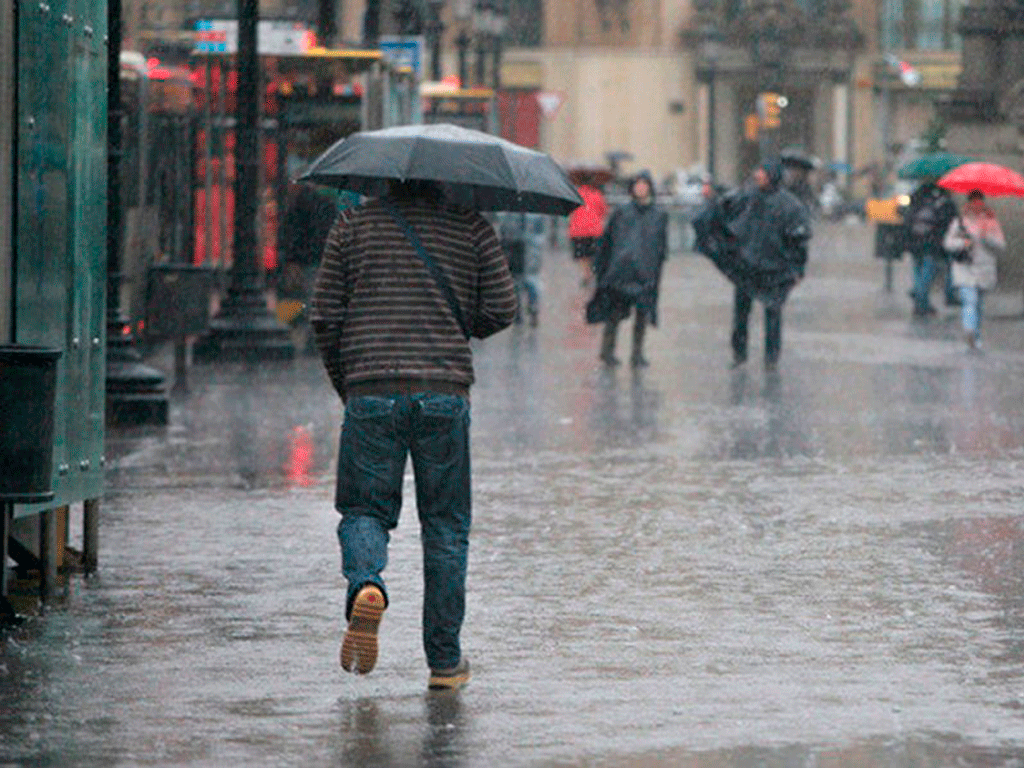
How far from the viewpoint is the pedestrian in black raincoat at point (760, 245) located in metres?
24.9

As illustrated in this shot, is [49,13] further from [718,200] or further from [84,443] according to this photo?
[718,200]

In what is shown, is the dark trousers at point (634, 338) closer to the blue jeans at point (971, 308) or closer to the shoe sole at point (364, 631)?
the blue jeans at point (971, 308)

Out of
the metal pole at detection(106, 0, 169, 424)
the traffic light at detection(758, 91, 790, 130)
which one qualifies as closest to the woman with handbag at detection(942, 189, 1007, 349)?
the metal pole at detection(106, 0, 169, 424)

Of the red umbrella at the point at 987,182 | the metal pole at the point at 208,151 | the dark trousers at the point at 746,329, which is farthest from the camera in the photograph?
the red umbrella at the point at 987,182

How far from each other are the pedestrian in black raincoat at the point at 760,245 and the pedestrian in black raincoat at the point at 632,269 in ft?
1.65

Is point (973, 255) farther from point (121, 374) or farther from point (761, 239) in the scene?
point (121, 374)

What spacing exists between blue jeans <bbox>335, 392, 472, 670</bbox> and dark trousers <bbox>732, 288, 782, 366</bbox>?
52.0ft

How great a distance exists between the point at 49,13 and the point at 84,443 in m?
1.65

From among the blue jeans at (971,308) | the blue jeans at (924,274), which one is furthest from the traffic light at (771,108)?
the blue jeans at (971,308)

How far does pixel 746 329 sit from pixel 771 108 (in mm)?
64458

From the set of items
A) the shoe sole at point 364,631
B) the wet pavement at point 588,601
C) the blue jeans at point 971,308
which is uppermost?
the blue jeans at point 971,308

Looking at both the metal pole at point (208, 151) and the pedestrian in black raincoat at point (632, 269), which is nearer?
the pedestrian in black raincoat at point (632, 269)

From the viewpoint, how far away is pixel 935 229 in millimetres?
33156

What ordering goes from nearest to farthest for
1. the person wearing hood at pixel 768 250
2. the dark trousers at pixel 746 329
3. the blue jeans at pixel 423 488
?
the blue jeans at pixel 423 488
the dark trousers at pixel 746 329
the person wearing hood at pixel 768 250
